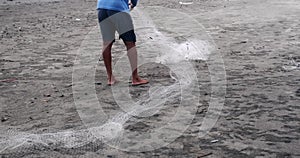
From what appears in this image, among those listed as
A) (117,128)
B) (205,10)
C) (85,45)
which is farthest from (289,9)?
(117,128)

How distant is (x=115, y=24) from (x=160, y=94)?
1047mm

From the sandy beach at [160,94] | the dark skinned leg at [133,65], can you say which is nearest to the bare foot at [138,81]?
the dark skinned leg at [133,65]

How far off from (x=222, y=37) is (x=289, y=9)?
15.6ft

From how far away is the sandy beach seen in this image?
331 cm

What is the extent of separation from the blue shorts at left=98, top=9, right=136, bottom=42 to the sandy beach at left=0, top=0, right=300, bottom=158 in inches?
24.1

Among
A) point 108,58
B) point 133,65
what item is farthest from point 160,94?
point 108,58

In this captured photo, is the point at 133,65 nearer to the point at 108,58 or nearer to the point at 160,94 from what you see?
the point at 108,58

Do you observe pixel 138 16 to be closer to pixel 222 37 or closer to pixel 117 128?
pixel 222 37

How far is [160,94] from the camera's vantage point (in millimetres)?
4602

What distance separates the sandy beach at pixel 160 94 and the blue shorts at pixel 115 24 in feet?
2.01

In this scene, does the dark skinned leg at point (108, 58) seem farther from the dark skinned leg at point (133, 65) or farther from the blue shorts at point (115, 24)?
the dark skinned leg at point (133, 65)

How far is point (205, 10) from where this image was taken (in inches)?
496

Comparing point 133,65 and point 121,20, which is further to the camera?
point 133,65

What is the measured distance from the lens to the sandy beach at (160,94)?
3.31 metres
